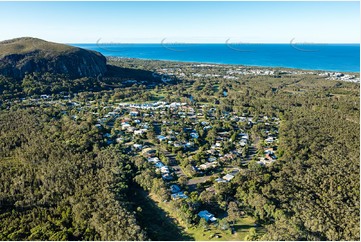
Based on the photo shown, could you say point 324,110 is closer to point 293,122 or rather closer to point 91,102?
point 293,122

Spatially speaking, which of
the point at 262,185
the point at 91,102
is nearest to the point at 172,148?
the point at 262,185

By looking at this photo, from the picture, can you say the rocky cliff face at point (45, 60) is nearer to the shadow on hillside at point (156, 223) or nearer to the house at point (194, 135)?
the house at point (194, 135)

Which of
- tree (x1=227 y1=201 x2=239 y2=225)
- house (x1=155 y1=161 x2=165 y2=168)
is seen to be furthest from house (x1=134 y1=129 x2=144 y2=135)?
tree (x1=227 y1=201 x2=239 y2=225)

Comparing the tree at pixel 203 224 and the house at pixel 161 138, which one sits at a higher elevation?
the house at pixel 161 138

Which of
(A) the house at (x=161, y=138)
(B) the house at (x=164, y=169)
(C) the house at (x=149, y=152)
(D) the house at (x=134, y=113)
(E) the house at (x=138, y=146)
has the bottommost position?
(B) the house at (x=164, y=169)

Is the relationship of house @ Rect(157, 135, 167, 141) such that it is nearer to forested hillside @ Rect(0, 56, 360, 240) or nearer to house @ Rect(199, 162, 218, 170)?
forested hillside @ Rect(0, 56, 360, 240)

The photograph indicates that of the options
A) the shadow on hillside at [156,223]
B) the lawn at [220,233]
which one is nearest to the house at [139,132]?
the shadow on hillside at [156,223]

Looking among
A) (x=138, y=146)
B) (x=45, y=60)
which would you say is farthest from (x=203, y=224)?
(x=45, y=60)
